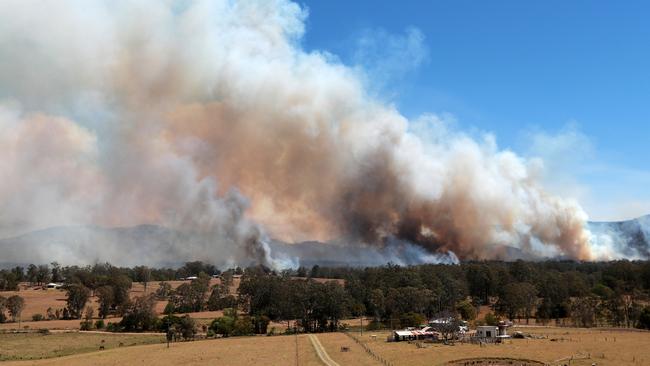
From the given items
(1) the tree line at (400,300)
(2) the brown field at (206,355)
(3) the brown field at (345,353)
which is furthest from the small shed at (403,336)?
(2) the brown field at (206,355)

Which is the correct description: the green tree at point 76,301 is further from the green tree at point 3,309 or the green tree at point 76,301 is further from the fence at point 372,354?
the fence at point 372,354

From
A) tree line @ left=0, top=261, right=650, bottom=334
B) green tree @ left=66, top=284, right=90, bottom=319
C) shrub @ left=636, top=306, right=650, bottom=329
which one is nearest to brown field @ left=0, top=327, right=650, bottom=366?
shrub @ left=636, top=306, right=650, bottom=329

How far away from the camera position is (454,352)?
6806cm

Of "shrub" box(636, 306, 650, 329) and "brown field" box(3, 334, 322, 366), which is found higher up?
"shrub" box(636, 306, 650, 329)

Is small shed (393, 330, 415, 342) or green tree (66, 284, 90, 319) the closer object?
small shed (393, 330, 415, 342)

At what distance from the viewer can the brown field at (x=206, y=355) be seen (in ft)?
Answer: 210

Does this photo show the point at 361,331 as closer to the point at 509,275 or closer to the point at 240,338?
the point at 240,338

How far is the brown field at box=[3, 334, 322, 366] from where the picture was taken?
64062 millimetres

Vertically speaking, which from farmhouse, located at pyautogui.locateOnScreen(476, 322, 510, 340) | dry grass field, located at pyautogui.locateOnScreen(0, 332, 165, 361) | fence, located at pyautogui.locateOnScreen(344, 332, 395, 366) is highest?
farmhouse, located at pyautogui.locateOnScreen(476, 322, 510, 340)

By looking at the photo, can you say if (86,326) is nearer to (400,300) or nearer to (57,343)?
(57,343)

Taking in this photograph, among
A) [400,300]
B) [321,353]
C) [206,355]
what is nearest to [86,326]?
[206,355]

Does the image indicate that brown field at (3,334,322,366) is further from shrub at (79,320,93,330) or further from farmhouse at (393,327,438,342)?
shrub at (79,320,93,330)

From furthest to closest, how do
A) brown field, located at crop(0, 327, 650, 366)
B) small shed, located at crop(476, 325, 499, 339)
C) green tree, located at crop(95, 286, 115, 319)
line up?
green tree, located at crop(95, 286, 115, 319)
small shed, located at crop(476, 325, 499, 339)
brown field, located at crop(0, 327, 650, 366)

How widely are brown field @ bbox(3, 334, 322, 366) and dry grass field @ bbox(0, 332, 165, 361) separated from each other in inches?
216
